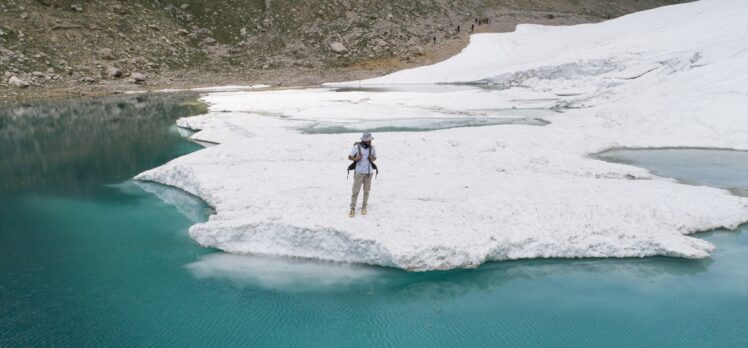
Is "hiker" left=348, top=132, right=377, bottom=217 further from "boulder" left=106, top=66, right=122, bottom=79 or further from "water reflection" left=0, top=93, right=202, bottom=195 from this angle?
"boulder" left=106, top=66, right=122, bottom=79

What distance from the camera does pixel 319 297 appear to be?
11.2 metres

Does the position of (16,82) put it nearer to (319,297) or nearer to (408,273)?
(319,297)

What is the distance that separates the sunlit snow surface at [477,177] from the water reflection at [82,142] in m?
3.29

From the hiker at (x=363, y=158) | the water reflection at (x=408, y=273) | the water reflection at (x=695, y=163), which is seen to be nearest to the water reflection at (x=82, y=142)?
the water reflection at (x=408, y=273)

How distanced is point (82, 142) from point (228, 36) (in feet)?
180

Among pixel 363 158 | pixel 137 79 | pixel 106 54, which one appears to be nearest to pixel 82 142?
pixel 363 158

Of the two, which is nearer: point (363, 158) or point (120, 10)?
point (363, 158)

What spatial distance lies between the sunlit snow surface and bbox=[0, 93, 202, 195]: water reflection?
3.29m

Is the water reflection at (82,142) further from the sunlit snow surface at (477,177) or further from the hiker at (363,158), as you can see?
the hiker at (363,158)

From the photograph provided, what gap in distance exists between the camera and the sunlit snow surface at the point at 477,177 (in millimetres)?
13141

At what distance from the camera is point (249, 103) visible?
135ft

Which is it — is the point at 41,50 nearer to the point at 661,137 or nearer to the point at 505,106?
the point at 505,106

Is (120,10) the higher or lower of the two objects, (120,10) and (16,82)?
the higher

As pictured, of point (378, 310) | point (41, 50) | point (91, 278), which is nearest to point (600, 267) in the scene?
point (378, 310)
